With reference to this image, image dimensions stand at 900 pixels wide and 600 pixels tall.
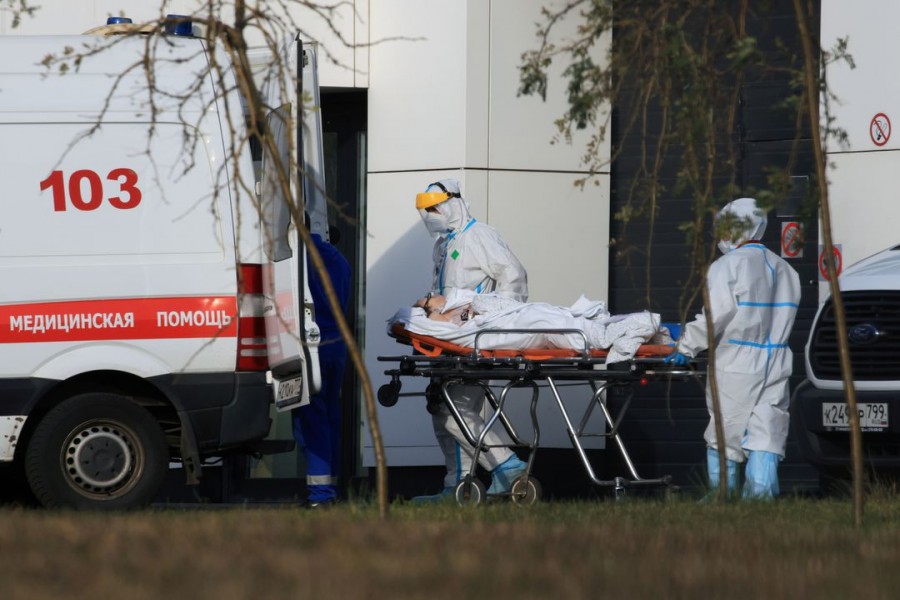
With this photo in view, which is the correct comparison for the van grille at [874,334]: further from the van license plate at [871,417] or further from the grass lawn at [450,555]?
the grass lawn at [450,555]

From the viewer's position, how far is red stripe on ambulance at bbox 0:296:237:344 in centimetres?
816

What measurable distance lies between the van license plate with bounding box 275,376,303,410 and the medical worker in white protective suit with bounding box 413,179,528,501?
169cm

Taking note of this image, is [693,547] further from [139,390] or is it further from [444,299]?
[444,299]

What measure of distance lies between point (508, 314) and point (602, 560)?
428 cm

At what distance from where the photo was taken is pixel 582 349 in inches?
367

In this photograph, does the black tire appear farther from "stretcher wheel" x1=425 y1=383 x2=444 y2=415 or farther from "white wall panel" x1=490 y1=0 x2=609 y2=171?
"white wall panel" x1=490 y1=0 x2=609 y2=171

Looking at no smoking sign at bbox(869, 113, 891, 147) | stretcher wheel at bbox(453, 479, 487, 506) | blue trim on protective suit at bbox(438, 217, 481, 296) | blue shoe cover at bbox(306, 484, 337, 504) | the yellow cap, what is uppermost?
no smoking sign at bbox(869, 113, 891, 147)

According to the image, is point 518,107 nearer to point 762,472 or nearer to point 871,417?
point 762,472

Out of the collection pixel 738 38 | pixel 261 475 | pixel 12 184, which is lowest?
pixel 261 475

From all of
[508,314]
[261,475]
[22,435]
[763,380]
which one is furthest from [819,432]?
[261,475]

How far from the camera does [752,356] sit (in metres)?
9.61

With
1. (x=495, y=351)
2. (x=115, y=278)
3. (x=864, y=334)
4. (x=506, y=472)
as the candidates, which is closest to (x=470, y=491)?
(x=506, y=472)

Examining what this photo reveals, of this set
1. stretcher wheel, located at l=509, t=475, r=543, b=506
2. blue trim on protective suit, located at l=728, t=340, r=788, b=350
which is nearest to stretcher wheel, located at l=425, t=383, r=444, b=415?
stretcher wheel, located at l=509, t=475, r=543, b=506

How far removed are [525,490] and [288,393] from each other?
5.92ft
